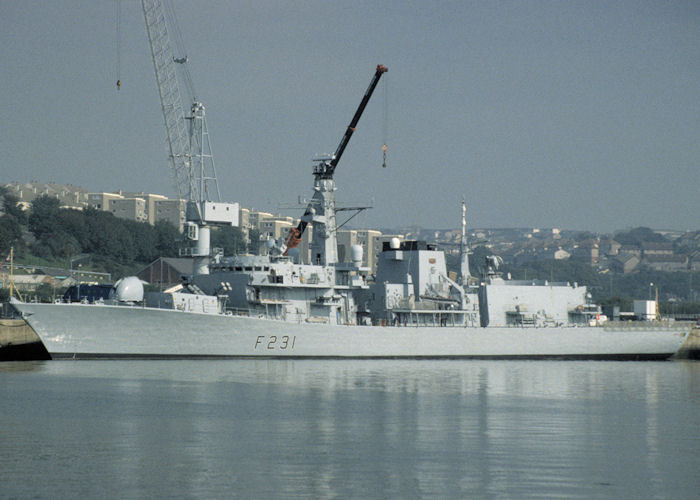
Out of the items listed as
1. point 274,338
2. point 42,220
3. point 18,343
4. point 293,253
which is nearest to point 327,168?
point 293,253

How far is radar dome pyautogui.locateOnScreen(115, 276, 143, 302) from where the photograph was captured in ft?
131

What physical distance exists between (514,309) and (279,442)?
33.8 m

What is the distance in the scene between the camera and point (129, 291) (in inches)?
1582

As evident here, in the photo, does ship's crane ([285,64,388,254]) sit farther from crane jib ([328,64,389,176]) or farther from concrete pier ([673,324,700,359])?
concrete pier ([673,324,700,359])

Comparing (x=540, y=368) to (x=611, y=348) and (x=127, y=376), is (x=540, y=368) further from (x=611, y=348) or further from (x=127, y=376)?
(x=127, y=376)

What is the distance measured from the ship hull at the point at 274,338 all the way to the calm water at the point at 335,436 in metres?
3.61

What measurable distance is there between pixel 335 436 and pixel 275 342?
22.0m

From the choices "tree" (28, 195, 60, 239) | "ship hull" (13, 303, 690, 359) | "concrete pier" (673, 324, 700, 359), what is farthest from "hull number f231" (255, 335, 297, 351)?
"tree" (28, 195, 60, 239)

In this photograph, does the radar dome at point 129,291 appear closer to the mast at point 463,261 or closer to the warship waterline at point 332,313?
the warship waterline at point 332,313

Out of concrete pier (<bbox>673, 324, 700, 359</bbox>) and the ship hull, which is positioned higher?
the ship hull

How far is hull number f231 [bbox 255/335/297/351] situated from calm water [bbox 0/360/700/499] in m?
6.76

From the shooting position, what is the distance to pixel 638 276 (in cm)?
16900

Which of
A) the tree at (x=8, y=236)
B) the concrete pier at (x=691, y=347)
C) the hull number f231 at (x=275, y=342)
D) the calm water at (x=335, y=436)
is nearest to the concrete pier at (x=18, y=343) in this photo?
the calm water at (x=335, y=436)

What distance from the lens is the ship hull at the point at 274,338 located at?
128ft
